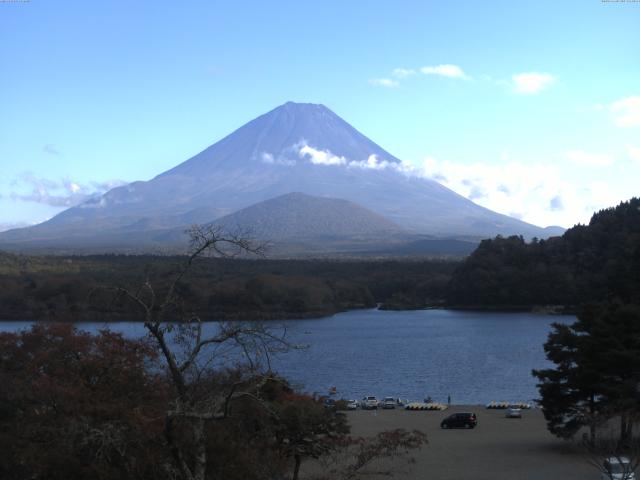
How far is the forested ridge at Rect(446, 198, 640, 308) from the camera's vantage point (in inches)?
1822

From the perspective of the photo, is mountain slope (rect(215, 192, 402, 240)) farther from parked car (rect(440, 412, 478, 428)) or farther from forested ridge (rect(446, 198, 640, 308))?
parked car (rect(440, 412, 478, 428))

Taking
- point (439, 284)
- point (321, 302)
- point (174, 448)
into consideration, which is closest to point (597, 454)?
point (174, 448)

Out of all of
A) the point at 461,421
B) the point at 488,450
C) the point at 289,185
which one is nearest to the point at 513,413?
the point at 461,421

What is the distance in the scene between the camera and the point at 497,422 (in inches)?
634

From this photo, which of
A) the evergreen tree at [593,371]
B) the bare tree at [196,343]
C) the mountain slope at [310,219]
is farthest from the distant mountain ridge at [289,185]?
the bare tree at [196,343]

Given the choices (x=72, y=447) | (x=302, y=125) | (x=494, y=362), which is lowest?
(x=494, y=362)

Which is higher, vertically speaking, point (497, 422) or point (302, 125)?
point (302, 125)

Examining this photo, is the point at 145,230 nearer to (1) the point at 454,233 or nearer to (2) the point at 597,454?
(1) the point at 454,233

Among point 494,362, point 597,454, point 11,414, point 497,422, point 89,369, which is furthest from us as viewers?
point 494,362

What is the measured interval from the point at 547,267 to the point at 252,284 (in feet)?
55.1

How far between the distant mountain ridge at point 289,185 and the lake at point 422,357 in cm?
7577

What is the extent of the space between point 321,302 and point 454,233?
6378cm

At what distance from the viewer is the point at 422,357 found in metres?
29.0

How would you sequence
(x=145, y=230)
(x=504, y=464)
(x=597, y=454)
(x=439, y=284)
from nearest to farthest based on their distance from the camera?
(x=597, y=454)
(x=504, y=464)
(x=439, y=284)
(x=145, y=230)
